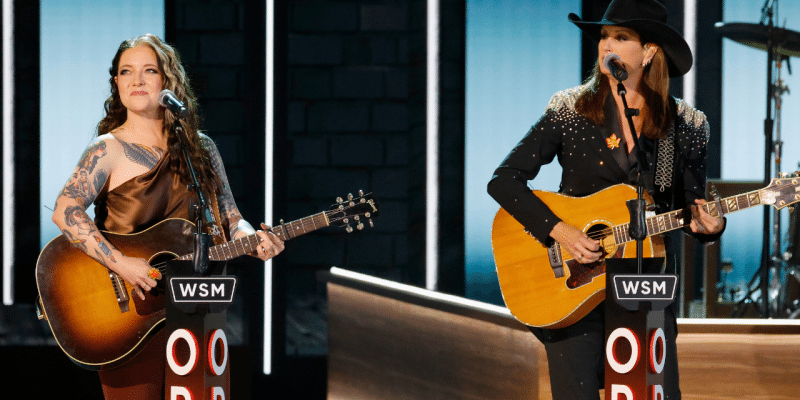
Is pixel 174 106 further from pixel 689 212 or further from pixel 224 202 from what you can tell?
pixel 689 212

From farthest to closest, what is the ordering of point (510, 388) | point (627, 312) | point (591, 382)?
point (510, 388)
point (591, 382)
point (627, 312)

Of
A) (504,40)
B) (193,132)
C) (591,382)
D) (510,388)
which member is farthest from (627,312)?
(504,40)

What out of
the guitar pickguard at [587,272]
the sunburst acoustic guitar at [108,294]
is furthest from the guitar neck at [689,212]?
the sunburst acoustic guitar at [108,294]

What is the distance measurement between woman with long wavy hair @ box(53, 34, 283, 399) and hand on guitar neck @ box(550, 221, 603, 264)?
928 millimetres

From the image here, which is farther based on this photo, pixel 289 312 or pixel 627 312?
pixel 289 312

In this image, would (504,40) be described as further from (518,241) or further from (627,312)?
(627,312)

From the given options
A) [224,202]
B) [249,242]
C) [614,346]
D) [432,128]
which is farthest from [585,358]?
[432,128]

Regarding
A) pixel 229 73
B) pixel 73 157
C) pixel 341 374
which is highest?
pixel 229 73

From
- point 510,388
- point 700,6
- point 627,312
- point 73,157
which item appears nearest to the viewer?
point 627,312

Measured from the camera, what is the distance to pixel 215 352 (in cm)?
223

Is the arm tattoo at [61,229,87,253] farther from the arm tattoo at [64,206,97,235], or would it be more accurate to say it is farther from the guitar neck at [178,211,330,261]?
the guitar neck at [178,211,330,261]

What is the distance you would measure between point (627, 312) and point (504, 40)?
274 cm

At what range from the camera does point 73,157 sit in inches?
186

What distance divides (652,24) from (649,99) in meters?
0.22
